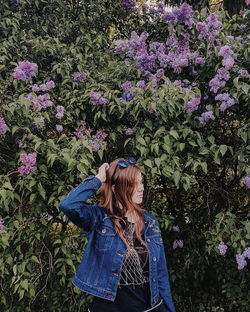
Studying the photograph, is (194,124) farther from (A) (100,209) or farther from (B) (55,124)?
(A) (100,209)

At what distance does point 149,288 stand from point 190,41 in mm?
2276

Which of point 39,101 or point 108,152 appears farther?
point 108,152

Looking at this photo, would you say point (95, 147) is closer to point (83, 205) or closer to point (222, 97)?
point (222, 97)

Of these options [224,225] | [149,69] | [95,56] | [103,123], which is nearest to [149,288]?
[224,225]

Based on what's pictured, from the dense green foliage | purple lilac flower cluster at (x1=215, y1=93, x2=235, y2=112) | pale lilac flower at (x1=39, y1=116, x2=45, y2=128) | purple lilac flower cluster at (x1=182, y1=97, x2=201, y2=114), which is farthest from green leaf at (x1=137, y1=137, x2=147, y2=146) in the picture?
pale lilac flower at (x1=39, y1=116, x2=45, y2=128)

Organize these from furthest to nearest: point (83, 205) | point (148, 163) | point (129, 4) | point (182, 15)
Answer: point (129, 4) < point (182, 15) < point (148, 163) < point (83, 205)

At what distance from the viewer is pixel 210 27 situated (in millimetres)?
3430

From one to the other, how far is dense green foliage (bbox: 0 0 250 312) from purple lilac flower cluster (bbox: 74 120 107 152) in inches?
0.9

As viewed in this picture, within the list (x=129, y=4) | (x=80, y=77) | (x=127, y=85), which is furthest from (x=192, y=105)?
(x=129, y=4)

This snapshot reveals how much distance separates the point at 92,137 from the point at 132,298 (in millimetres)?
1540

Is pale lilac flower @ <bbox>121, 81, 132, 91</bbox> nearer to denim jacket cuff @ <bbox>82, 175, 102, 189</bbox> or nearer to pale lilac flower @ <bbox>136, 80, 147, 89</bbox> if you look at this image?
→ pale lilac flower @ <bbox>136, 80, 147, 89</bbox>

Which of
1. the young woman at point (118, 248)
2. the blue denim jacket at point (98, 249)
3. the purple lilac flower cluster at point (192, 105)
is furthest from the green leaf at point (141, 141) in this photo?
the blue denim jacket at point (98, 249)

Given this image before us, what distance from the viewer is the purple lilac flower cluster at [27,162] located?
2939 millimetres

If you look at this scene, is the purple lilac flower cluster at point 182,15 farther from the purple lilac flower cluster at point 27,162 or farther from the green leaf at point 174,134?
the purple lilac flower cluster at point 27,162
